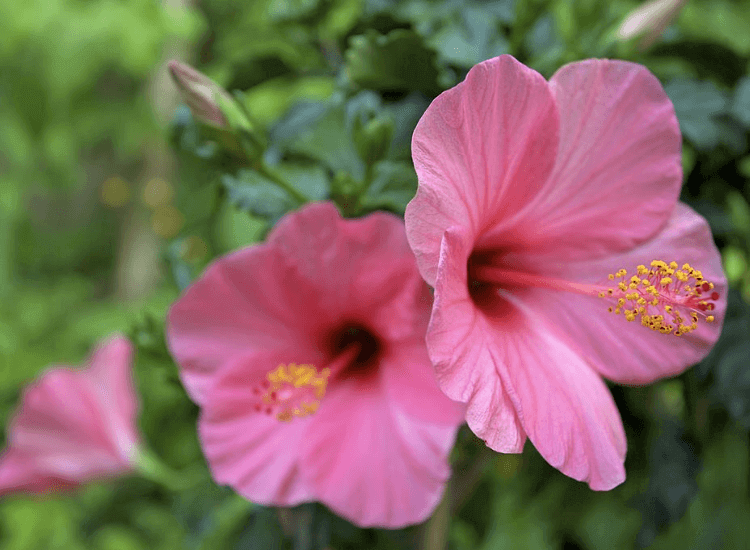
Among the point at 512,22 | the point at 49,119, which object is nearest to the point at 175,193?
the point at 49,119

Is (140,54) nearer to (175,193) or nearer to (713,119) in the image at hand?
(175,193)

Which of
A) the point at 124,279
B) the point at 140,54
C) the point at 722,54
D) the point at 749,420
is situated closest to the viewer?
the point at 749,420

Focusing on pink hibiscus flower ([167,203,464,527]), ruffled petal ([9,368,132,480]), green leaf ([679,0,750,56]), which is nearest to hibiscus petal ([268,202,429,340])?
pink hibiscus flower ([167,203,464,527])

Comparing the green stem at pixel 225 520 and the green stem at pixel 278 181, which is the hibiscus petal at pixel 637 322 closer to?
the green stem at pixel 278 181

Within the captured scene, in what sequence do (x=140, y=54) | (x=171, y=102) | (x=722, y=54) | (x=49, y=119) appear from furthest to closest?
1. (x=171, y=102)
2. (x=49, y=119)
3. (x=140, y=54)
4. (x=722, y=54)

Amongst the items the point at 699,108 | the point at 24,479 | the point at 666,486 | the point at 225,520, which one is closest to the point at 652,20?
the point at 699,108

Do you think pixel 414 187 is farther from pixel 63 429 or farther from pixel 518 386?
pixel 63 429

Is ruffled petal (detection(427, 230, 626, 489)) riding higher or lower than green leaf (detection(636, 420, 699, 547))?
higher

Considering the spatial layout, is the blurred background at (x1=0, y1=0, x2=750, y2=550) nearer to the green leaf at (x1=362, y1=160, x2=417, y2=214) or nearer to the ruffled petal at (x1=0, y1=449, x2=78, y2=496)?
the green leaf at (x1=362, y1=160, x2=417, y2=214)
